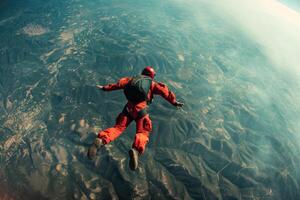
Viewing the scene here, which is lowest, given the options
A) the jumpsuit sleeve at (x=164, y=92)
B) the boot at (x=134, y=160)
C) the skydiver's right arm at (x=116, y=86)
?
the boot at (x=134, y=160)

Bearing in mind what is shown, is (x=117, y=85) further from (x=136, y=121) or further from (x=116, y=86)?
(x=136, y=121)

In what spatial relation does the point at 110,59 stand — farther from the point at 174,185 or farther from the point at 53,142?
the point at 174,185

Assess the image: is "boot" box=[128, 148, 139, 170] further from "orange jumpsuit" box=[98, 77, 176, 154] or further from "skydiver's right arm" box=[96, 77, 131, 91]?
"skydiver's right arm" box=[96, 77, 131, 91]

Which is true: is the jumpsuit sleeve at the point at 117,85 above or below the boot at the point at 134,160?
above

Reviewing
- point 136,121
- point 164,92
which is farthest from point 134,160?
point 164,92

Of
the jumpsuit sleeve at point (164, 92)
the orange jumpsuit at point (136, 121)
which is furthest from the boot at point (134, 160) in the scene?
the jumpsuit sleeve at point (164, 92)

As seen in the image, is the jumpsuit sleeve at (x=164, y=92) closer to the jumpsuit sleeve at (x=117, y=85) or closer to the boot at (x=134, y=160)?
the jumpsuit sleeve at (x=117, y=85)

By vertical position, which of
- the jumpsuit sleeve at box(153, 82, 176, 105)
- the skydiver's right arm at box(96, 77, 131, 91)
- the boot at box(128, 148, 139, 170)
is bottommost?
the boot at box(128, 148, 139, 170)

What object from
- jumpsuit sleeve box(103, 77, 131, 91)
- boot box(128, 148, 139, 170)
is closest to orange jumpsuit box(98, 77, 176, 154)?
jumpsuit sleeve box(103, 77, 131, 91)

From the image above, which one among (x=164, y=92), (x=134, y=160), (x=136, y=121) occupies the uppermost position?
(x=164, y=92)

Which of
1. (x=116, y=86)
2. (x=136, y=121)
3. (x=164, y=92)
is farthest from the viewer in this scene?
(x=164, y=92)

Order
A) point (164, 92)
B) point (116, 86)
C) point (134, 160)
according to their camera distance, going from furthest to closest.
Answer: point (164, 92) → point (116, 86) → point (134, 160)
